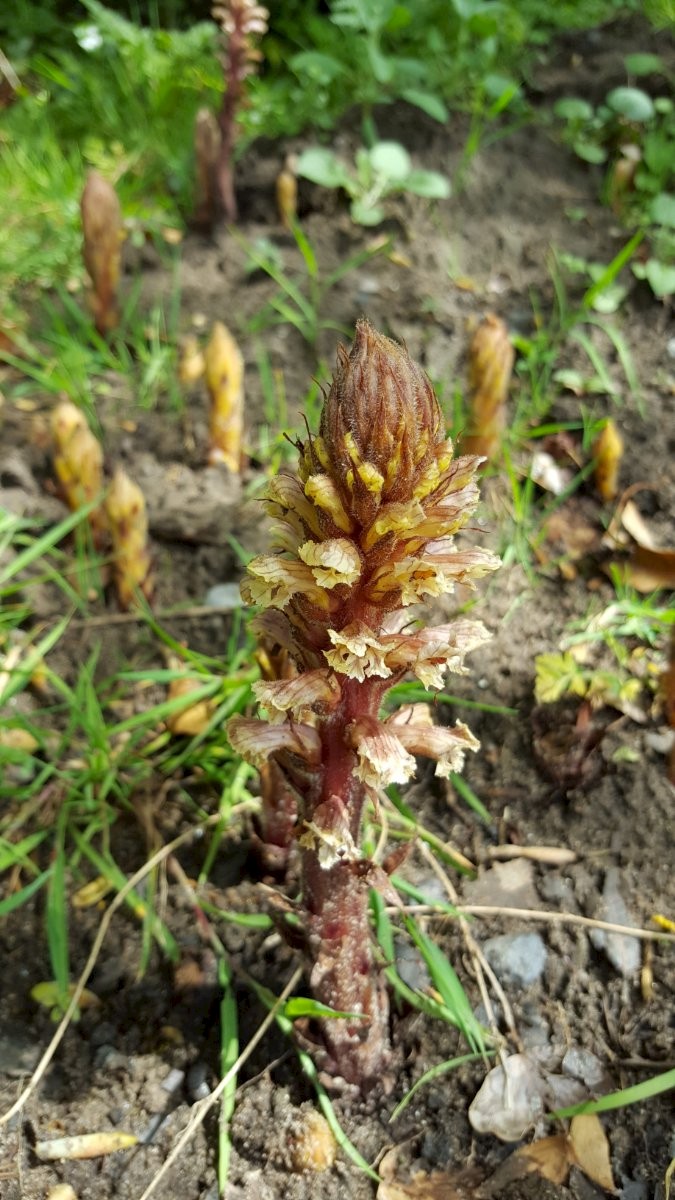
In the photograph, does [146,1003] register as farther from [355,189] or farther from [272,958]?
[355,189]

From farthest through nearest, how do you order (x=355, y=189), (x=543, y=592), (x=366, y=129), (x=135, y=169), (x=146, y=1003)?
(x=135, y=169) → (x=366, y=129) → (x=355, y=189) → (x=543, y=592) → (x=146, y=1003)

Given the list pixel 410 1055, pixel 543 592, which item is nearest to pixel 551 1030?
pixel 410 1055

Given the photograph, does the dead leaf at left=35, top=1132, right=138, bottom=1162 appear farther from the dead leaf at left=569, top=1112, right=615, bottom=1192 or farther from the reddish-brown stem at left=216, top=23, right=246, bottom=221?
the reddish-brown stem at left=216, top=23, right=246, bottom=221

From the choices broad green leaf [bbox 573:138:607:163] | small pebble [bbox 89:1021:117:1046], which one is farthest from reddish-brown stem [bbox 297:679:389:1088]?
broad green leaf [bbox 573:138:607:163]

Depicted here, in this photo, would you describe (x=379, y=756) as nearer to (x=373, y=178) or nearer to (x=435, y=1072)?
(x=435, y=1072)

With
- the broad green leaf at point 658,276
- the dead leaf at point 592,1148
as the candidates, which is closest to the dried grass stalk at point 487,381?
the broad green leaf at point 658,276

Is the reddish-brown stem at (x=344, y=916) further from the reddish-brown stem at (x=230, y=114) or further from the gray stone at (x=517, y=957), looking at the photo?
the reddish-brown stem at (x=230, y=114)
